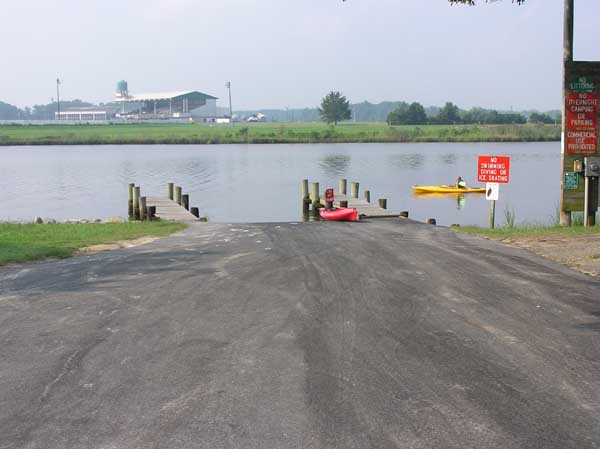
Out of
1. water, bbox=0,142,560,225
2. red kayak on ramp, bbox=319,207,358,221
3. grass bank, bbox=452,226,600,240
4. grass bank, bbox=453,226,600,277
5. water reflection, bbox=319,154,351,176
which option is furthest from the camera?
water reflection, bbox=319,154,351,176

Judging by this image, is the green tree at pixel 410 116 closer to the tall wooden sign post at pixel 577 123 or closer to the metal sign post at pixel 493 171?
the metal sign post at pixel 493 171

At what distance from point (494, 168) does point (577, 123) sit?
261 centimetres

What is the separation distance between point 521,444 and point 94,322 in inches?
Result: 220

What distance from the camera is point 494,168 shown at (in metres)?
22.7

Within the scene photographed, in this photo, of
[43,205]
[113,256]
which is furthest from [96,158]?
[113,256]

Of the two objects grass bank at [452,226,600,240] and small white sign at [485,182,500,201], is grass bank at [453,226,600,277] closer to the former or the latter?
grass bank at [452,226,600,240]

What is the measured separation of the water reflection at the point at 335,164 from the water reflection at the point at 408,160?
4739mm

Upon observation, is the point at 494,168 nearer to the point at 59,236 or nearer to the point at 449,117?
the point at 59,236

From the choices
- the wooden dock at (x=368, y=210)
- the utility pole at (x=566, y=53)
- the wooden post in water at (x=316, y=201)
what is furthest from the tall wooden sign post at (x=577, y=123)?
the wooden post in water at (x=316, y=201)

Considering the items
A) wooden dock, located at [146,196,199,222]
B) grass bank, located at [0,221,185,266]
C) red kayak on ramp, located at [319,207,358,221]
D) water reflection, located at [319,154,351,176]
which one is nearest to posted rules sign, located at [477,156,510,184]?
red kayak on ramp, located at [319,207,358,221]

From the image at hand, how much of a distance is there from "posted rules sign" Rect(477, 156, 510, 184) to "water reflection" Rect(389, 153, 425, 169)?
52293mm

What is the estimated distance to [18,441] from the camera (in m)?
6.20

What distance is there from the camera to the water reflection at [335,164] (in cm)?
6955

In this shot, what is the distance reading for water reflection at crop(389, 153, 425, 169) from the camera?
77.7 meters
